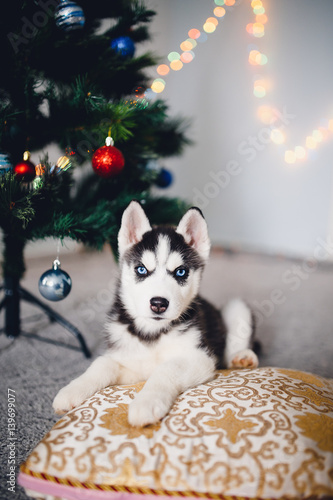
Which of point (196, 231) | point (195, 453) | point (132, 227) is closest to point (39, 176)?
point (132, 227)

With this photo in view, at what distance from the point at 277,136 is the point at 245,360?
10.9 ft

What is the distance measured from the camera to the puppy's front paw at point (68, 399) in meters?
1.04

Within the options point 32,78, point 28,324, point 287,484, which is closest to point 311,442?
point 287,484

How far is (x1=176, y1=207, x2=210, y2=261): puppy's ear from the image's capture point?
1.35m

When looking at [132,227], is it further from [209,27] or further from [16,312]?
[209,27]

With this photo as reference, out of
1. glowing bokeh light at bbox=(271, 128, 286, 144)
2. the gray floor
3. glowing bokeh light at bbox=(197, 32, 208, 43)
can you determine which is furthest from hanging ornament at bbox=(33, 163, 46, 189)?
glowing bokeh light at bbox=(197, 32, 208, 43)

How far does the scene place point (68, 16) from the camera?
1.34 meters

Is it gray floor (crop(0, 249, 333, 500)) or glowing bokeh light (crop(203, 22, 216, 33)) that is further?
glowing bokeh light (crop(203, 22, 216, 33))

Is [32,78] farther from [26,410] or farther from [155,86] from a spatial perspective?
[26,410]

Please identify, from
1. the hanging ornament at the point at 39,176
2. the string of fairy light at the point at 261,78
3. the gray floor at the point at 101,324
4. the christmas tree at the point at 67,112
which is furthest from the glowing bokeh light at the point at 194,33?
the hanging ornament at the point at 39,176

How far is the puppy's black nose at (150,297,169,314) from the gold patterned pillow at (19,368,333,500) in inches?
11.0

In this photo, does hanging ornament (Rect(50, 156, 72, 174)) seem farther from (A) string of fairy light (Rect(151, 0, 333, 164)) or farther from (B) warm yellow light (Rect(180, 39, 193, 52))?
(B) warm yellow light (Rect(180, 39, 193, 52))

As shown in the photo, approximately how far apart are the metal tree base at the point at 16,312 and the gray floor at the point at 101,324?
0.05 m

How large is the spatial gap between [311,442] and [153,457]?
37 cm
